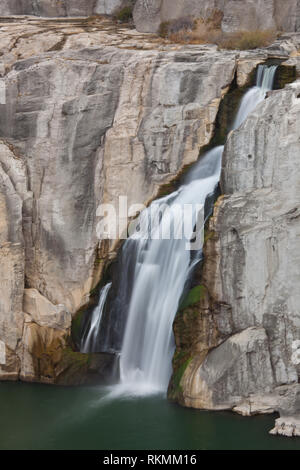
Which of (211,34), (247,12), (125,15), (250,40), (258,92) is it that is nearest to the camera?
(258,92)

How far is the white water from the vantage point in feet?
66.4

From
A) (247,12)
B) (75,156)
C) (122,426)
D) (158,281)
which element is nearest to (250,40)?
(247,12)

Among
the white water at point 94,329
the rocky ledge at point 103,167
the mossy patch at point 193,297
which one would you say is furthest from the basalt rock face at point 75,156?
the mossy patch at point 193,297

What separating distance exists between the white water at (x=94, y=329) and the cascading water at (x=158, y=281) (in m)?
1.19

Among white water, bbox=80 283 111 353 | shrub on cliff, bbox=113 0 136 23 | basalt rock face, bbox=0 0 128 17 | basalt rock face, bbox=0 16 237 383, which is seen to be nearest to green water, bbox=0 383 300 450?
white water, bbox=80 283 111 353

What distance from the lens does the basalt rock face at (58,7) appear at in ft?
111

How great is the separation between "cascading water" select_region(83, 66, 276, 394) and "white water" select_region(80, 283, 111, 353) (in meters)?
1.19

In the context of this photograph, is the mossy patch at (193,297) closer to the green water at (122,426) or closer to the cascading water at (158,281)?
the cascading water at (158,281)

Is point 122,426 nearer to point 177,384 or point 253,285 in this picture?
point 177,384

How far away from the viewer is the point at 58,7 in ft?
113

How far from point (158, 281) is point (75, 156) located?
18.1 ft

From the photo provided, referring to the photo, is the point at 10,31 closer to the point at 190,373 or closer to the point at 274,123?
the point at 274,123

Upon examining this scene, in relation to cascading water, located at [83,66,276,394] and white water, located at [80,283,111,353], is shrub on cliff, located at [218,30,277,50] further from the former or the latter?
white water, located at [80,283,111,353]

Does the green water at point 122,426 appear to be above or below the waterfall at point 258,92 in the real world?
below
